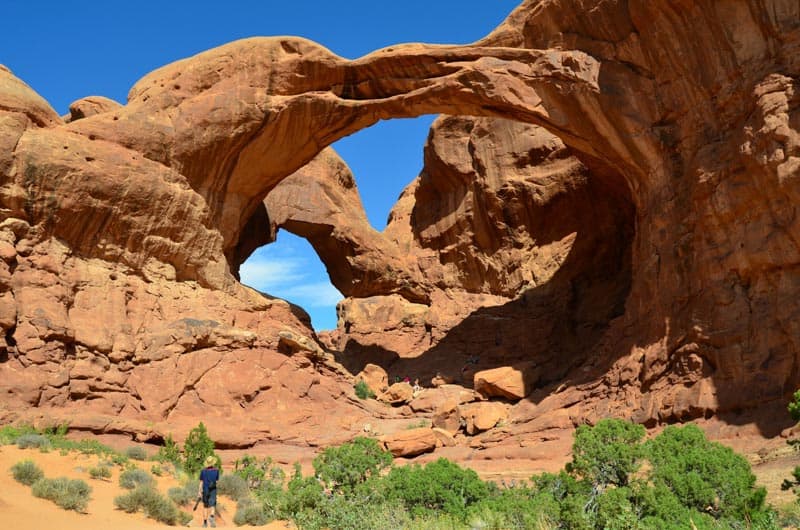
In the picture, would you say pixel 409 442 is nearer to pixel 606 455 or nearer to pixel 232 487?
pixel 232 487

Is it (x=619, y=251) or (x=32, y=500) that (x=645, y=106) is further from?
(x=32, y=500)

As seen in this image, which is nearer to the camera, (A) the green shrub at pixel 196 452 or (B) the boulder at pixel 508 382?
(A) the green shrub at pixel 196 452

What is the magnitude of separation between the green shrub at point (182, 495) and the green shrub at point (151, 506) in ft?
2.92

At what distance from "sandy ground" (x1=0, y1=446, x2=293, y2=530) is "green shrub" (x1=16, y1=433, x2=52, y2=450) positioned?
0.45ft

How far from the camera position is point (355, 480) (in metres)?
11.9

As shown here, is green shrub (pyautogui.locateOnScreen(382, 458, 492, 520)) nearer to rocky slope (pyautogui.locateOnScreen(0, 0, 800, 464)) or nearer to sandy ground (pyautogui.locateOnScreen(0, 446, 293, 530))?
sandy ground (pyautogui.locateOnScreen(0, 446, 293, 530))

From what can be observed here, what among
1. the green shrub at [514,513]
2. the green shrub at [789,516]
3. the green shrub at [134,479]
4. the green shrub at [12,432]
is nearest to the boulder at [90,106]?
→ the green shrub at [12,432]

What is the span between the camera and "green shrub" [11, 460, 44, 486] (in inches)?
477

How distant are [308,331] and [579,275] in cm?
1042

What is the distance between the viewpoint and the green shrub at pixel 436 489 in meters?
11.0

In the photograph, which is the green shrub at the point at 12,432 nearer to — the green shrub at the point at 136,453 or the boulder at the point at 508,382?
the green shrub at the point at 136,453

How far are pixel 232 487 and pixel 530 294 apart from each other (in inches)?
664

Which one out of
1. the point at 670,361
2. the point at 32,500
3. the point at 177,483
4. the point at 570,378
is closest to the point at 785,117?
the point at 670,361

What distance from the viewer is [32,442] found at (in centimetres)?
1473
